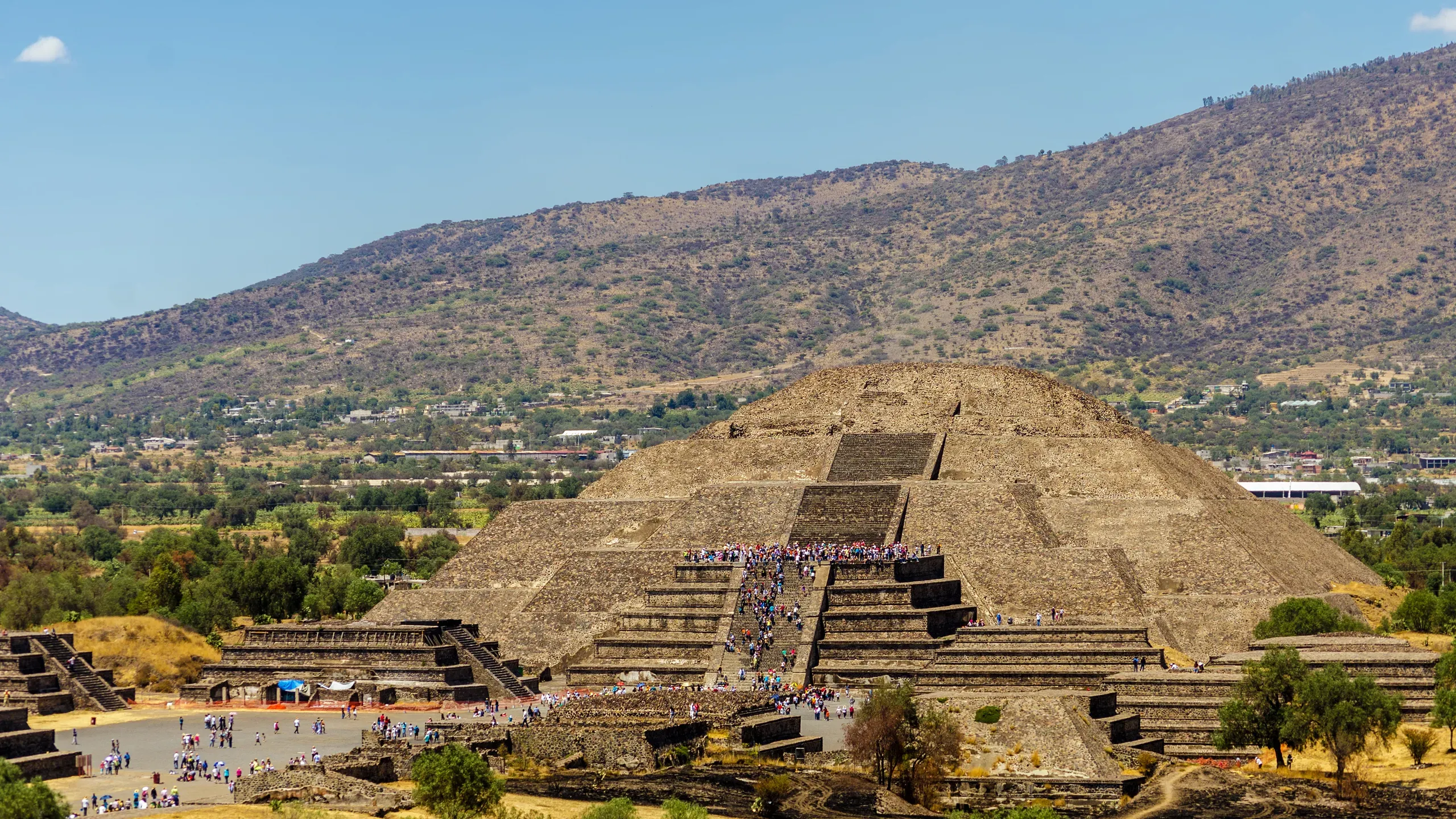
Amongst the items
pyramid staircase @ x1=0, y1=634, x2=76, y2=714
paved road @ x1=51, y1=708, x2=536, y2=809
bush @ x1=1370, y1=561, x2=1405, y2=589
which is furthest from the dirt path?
pyramid staircase @ x1=0, y1=634, x2=76, y2=714

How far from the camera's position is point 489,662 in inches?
2881

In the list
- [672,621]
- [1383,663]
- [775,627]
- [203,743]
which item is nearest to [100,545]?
[672,621]

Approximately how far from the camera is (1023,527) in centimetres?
8188

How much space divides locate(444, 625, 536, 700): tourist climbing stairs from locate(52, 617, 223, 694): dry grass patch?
10.1 metres

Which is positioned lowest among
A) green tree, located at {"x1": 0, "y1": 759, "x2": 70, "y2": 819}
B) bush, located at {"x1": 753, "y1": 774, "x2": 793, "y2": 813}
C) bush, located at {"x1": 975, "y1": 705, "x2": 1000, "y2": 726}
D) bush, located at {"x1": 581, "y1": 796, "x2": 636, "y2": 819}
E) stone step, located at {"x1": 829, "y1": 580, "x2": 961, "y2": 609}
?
bush, located at {"x1": 753, "y1": 774, "x2": 793, "y2": 813}

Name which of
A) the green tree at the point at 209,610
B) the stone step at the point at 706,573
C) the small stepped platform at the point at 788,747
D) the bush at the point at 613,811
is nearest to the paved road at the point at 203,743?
the small stepped platform at the point at 788,747

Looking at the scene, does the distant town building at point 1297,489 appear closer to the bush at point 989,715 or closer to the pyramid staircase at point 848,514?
the pyramid staircase at point 848,514

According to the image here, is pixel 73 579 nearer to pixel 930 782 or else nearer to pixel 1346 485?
pixel 930 782

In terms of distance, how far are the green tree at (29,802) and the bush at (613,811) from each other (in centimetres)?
1139

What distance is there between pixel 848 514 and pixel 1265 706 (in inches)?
1081

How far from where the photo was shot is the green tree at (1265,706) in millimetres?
58469

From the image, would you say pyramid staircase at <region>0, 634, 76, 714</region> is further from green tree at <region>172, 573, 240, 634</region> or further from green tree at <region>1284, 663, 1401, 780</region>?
green tree at <region>1284, 663, 1401, 780</region>

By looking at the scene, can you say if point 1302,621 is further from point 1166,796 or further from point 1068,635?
point 1166,796

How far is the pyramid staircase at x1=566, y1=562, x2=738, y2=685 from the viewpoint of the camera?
72.1 meters
